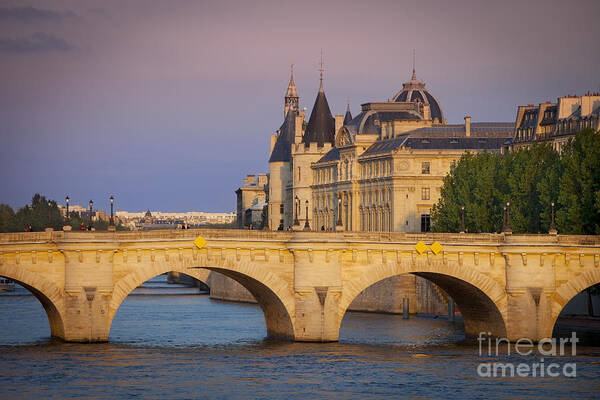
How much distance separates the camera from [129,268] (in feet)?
232

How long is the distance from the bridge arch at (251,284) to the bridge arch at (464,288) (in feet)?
9.59

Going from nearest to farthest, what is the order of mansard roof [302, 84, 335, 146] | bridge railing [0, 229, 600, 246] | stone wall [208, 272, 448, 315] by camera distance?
bridge railing [0, 229, 600, 246] → stone wall [208, 272, 448, 315] → mansard roof [302, 84, 335, 146]

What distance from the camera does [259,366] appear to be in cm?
6738

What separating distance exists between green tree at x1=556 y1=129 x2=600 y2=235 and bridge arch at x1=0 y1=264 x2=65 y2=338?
3236 centimetres

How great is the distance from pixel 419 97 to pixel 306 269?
288 ft

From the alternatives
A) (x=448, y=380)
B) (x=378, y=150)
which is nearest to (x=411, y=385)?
(x=448, y=380)

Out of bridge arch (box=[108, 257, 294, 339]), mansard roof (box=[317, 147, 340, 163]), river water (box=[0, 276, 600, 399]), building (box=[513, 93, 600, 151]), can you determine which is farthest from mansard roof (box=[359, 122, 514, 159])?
bridge arch (box=[108, 257, 294, 339])

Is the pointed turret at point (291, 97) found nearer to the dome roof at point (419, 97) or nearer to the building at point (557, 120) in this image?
the dome roof at point (419, 97)

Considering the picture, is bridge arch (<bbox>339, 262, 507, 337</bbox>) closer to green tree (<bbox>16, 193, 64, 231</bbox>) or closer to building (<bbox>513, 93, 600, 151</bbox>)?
building (<bbox>513, 93, 600, 151</bbox>)

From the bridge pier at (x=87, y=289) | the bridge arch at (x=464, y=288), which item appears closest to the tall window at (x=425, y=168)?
the bridge arch at (x=464, y=288)

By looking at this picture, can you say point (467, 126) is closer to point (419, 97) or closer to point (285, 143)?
point (419, 97)

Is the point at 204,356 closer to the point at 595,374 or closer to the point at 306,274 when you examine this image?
the point at 306,274

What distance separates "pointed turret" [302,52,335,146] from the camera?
161 meters

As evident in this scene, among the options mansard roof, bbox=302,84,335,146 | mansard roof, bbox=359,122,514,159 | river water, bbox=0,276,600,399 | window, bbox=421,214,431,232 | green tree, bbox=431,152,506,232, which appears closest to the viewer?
river water, bbox=0,276,600,399
